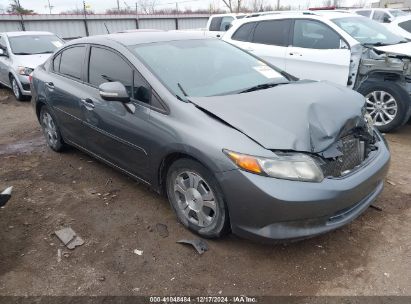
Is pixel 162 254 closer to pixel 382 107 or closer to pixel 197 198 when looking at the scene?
pixel 197 198

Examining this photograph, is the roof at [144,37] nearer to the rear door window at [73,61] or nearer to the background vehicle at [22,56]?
the rear door window at [73,61]

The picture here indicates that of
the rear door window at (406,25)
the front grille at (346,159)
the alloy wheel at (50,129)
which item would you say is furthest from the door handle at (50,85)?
the rear door window at (406,25)

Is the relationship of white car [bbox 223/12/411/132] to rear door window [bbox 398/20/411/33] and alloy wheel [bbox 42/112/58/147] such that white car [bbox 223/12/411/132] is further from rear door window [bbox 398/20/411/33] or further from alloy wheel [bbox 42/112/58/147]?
alloy wheel [bbox 42/112/58/147]

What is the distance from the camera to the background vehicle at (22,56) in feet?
28.6

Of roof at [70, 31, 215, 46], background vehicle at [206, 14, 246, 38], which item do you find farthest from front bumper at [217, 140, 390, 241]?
background vehicle at [206, 14, 246, 38]

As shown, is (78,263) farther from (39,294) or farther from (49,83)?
(49,83)

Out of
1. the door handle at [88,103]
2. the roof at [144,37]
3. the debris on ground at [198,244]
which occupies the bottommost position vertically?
the debris on ground at [198,244]

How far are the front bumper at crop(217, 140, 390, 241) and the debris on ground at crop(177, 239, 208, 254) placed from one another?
1.17 feet

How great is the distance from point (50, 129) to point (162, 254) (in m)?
3.09

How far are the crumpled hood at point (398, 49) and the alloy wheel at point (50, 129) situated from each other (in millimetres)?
4851

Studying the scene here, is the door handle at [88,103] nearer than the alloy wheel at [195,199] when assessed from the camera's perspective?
No

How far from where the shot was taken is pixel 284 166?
2.56 meters

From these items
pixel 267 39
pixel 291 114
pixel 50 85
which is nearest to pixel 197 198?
pixel 291 114

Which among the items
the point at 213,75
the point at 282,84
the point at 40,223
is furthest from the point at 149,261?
the point at 282,84
